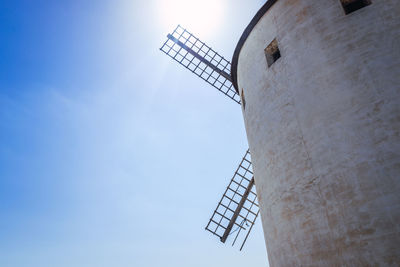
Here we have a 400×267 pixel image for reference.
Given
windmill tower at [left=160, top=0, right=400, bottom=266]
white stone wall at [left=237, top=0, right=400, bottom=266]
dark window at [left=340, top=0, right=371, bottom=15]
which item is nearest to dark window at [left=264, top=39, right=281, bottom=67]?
windmill tower at [left=160, top=0, right=400, bottom=266]

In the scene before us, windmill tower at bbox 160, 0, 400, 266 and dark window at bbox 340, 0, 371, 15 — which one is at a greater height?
dark window at bbox 340, 0, 371, 15

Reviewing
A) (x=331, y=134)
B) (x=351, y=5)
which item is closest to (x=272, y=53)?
(x=351, y=5)

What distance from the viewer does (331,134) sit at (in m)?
5.25

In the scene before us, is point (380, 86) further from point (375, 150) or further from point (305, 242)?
point (305, 242)

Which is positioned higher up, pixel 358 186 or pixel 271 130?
pixel 271 130

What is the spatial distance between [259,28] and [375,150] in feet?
16.5

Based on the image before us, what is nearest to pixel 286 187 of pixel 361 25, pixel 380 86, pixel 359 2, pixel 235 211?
pixel 380 86

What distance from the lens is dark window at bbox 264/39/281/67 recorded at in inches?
290

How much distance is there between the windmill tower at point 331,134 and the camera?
14.8 ft

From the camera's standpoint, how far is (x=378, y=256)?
4.18 m

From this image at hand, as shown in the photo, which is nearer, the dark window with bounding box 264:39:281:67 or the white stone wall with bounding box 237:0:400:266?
the white stone wall with bounding box 237:0:400:266

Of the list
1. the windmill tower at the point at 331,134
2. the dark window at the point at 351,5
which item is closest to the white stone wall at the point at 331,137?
the windmill tower at the point at 331,134

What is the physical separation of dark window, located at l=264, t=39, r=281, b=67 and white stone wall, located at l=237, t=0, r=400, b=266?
0.27 meters

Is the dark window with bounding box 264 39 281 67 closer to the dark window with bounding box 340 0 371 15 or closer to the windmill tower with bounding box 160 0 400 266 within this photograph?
the windmill tower with bounding box 160 0 400 266
